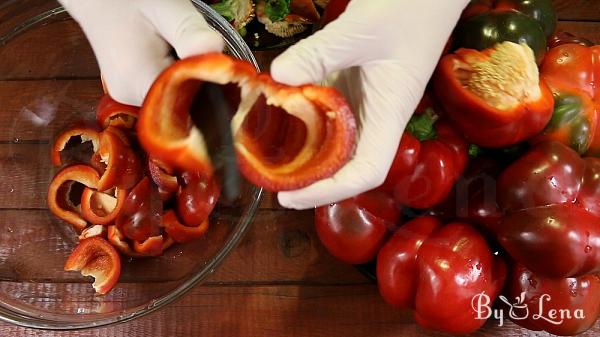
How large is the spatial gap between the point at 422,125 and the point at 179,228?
364 millimetres

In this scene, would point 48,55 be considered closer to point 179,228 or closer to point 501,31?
point 179,228

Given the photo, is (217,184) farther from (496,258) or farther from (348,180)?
(496,258)

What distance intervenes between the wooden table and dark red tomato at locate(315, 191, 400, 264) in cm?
10

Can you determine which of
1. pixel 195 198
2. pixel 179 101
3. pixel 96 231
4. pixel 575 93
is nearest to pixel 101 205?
pixel 96 231

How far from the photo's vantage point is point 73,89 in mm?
923

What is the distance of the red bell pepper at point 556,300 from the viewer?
78 centimetres

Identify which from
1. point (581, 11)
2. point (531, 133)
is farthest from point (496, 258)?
point (581, 11)

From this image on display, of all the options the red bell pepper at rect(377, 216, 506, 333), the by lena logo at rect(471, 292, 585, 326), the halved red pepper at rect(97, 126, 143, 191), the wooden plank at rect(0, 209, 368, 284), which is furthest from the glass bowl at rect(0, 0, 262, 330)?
the by lena logo at rect(471, 292, 585, 326)

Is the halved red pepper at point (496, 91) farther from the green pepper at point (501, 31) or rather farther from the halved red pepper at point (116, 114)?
the halved red pepper at point (116, 114)

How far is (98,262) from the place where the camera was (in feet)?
2.85

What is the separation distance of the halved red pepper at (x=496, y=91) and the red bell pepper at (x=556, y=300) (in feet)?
0.64

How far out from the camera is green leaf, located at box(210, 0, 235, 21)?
0.95 m

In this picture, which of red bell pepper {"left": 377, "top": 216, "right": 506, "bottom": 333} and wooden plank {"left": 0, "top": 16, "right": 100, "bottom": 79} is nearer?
red bell pepper {"left": 377, "top": 216, "right": 506, "bottom": 333}

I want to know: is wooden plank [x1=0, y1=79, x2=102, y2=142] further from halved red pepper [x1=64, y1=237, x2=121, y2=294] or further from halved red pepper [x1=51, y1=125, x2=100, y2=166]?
halved red pepper [x1=64, y1=237, x2=121, y2=294]
